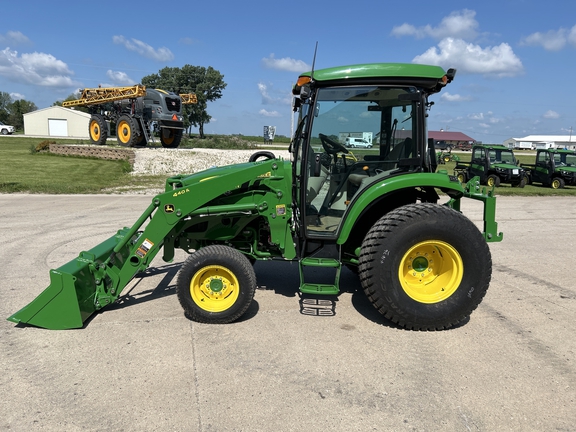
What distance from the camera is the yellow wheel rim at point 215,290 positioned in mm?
3982

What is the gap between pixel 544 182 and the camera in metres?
18.8

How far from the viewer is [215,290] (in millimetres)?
4016

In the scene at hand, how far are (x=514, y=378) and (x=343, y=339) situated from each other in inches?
52.5

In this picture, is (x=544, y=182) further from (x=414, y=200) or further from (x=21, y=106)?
(x=21, y=106)

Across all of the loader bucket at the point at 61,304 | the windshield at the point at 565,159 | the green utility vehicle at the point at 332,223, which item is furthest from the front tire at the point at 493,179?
the loader bucket at the point at 61,304

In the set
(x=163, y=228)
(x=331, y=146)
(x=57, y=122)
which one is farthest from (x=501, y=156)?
(x=57, y=122)

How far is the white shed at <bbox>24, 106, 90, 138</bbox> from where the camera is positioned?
181ft

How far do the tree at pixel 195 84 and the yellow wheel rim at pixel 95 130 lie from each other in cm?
3245

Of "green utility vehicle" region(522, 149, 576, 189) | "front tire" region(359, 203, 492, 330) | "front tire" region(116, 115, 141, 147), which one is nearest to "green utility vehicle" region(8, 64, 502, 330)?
"front tire" region(359, 203, 492, 330)

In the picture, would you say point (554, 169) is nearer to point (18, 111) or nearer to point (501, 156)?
point (501, 156)

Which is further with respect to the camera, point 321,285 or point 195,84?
point 195,84

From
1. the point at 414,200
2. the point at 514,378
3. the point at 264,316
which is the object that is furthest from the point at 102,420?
the point at 414,200

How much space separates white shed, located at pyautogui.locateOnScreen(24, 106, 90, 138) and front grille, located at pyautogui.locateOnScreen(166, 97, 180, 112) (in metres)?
39.8

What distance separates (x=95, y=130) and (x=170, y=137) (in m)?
4.05
